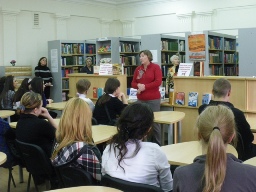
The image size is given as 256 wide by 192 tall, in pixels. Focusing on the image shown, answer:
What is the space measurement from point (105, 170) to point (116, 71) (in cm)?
414

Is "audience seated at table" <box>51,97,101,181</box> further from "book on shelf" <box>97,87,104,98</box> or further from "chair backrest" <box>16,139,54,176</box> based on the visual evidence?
"book on shelf" <box>97,87,104,98</box>

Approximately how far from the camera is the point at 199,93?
5.24 metres

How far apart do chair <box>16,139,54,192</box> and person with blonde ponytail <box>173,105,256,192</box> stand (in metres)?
1.59

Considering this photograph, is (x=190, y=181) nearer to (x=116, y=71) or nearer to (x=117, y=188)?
(x=117, y=188)

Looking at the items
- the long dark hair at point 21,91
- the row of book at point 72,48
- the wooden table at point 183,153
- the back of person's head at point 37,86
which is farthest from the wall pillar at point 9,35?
the wooden table at point 183,153

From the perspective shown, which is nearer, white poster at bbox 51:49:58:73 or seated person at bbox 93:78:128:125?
seated person at bbox 93:78:128:125

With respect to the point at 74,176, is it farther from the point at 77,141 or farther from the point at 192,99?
the point at 192,99

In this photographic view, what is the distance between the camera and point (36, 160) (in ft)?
9.87

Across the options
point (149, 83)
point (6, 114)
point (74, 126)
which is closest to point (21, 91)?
point (6, 114)

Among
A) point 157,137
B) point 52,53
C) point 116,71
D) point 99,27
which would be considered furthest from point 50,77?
point 157,137

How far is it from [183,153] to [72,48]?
767cm

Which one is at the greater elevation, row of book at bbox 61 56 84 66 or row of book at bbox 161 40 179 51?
row of book at bbox 161 40 179 51

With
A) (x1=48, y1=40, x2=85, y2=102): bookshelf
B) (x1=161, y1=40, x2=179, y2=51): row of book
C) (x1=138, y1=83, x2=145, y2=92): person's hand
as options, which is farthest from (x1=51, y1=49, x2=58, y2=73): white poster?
(x1=138, y1=83, x2=145, y2=92): person's hand

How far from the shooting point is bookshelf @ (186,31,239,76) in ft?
27.3
